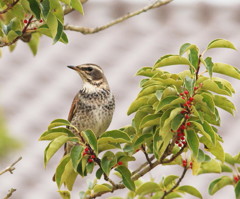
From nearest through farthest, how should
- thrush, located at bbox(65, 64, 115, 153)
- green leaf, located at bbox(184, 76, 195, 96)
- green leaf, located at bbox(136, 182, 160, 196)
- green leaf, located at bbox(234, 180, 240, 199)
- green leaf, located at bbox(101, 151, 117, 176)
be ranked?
green leaf, located at bbox(184, 76, 195, 96) < green leaf, located at bbox(101, 151, 117, 176) < green leaf, located at bbox(234, 180, 240, 199) < green leaf, located at bbox(136, 182, 160, 196) < thrush, located at bbox(65, 64, 115, 153)

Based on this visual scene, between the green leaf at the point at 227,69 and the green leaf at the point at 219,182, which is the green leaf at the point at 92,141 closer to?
the green leaf at the point at 227,69

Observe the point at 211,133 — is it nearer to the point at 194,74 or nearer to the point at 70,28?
the point at 194,74

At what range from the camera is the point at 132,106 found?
3301 mm

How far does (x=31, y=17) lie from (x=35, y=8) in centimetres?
23

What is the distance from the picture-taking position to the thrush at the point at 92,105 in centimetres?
467

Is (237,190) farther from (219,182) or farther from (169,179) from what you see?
(169,179)

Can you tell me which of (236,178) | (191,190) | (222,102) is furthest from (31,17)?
(236,178)

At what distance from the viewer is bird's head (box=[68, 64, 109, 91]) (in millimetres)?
4992

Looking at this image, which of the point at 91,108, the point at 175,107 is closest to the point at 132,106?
the point at 175,107

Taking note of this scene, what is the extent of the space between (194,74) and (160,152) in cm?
38

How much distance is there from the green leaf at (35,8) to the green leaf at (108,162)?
682 mm

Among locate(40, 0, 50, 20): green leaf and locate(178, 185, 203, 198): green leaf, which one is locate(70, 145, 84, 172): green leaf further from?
locate(178, 185, 203, 198): green leaf

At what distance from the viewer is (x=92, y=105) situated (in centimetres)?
477

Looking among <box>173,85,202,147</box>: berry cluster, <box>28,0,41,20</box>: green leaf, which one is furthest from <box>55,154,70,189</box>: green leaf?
<box>28,0,41,20</box>: green leaf
